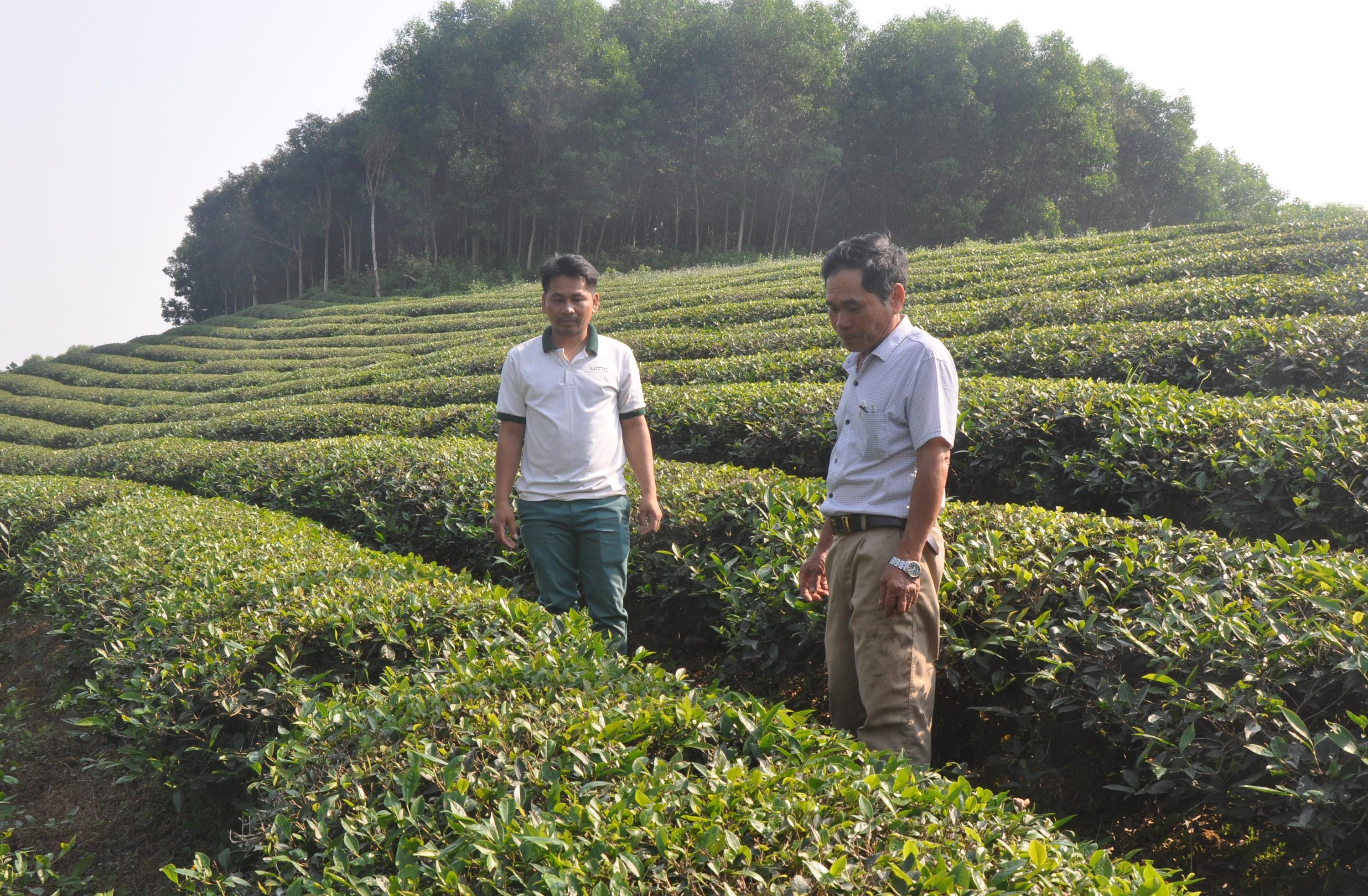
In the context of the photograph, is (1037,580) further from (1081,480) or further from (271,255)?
(271,255)

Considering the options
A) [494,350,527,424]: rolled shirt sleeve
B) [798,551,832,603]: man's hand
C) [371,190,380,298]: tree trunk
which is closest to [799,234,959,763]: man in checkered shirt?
[798,551,832,603]: man's hand

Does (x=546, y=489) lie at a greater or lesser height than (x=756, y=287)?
lesser

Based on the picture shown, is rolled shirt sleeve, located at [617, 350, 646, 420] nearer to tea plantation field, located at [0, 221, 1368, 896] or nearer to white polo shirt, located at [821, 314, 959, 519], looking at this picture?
tea plantation field, located at [0, 221, 1368, 896]

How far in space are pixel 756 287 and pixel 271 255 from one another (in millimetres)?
51411

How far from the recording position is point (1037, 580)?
154 inches

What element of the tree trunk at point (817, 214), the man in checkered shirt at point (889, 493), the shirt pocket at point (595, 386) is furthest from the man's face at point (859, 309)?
the tree trunk at point (817, 214)

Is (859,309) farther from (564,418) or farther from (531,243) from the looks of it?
(531,243)

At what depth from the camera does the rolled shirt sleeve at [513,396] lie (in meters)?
4.50

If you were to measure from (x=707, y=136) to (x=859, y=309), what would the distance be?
4965 cm

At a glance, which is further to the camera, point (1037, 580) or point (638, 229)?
point (638, 229)

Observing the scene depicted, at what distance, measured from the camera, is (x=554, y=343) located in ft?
14.7

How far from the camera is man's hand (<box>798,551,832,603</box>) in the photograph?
12.1 ft

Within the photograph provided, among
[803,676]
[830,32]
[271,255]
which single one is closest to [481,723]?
[803,676]

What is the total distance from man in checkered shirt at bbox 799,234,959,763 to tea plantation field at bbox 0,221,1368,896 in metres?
0.35
